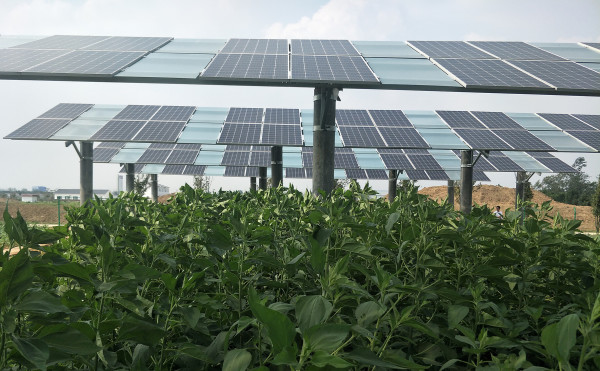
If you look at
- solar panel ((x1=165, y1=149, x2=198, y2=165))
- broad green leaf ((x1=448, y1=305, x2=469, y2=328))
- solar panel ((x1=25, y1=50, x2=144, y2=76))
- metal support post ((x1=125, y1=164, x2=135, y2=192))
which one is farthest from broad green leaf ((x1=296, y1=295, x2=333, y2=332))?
metal support post ((x1=125, y1=164, x2=135, y2=192))

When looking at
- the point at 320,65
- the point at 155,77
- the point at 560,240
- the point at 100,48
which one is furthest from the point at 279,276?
the point at 100,48

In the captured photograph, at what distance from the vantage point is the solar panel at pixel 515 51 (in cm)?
1208

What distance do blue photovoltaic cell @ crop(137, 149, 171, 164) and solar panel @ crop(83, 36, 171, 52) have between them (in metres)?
9.16

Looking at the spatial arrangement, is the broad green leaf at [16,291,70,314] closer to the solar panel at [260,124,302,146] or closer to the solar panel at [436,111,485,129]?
the solar panel at [260,124,302,146]

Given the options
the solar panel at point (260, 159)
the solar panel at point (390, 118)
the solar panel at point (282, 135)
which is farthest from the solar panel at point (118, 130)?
the solar panel at point (390, 118)

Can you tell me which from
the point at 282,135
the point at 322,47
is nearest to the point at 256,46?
the point at 322,47

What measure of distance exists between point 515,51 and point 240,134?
8.80 meters

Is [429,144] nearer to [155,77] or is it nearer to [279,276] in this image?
[155,77]

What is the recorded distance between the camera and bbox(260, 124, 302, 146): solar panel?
1581cm

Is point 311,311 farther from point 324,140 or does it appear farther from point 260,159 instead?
point 260,159

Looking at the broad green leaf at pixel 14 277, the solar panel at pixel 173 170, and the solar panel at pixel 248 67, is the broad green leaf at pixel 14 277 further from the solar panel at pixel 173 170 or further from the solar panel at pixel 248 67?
the solar panel at pixel 173 170

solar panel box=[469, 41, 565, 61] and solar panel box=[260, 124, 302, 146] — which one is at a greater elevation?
solar panel box=[469, 41, 565, 61]

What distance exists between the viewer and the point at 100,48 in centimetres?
1243

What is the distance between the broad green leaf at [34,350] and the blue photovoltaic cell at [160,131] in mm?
15267
